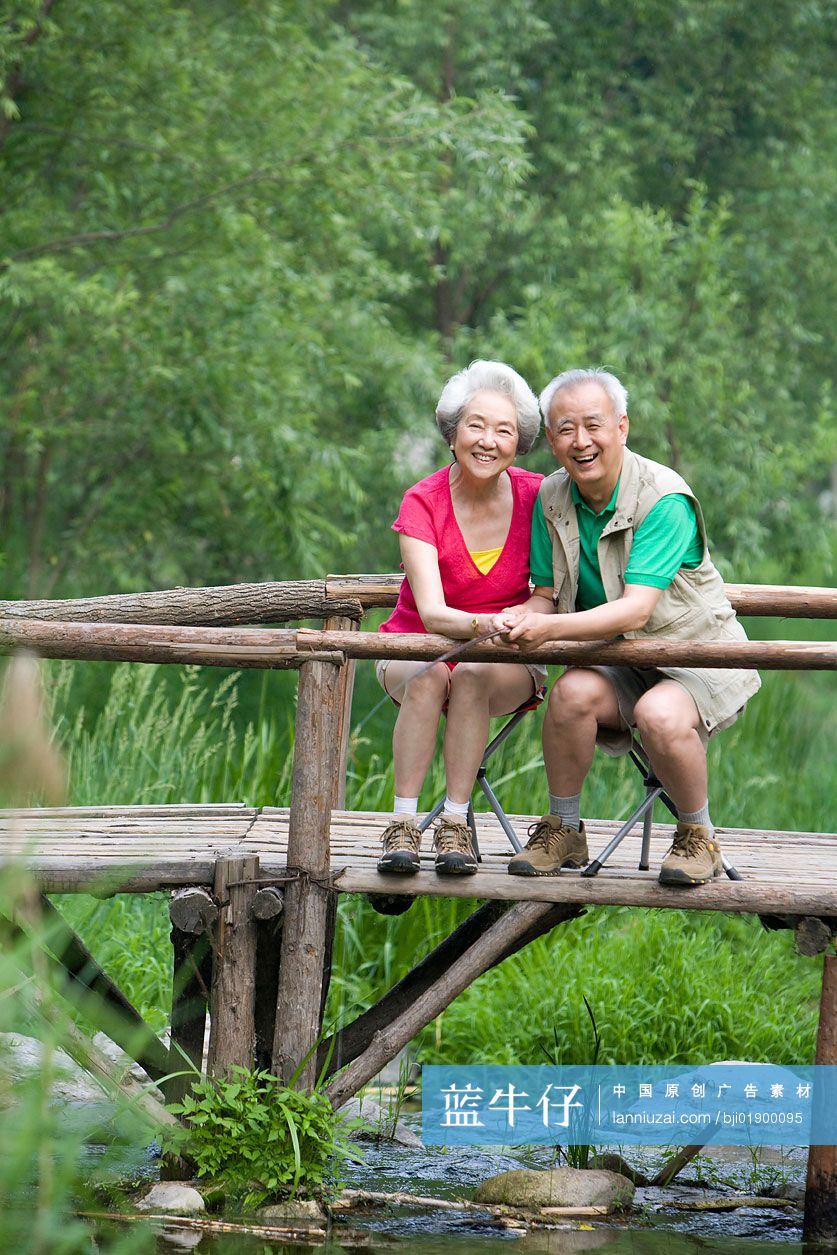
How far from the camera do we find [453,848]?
3.98 m

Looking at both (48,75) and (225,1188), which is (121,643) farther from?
(48,75)

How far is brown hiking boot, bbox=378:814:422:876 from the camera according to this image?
3.94 m

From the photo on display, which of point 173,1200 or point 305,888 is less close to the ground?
point 305,888

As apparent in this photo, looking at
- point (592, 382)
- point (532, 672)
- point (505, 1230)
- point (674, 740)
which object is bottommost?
point (505, 1230)

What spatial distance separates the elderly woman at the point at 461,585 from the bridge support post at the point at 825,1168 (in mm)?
1030

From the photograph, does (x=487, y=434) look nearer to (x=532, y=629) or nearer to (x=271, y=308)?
(x=532, y=629)

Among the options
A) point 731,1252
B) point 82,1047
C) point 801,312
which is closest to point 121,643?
point 82,1047

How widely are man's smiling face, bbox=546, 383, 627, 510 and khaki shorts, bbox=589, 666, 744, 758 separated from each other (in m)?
0.46

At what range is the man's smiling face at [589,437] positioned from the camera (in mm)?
3912

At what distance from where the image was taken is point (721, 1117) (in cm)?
509

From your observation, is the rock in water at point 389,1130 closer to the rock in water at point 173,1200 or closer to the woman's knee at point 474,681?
the rock in water at point 173,1200

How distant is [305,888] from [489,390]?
135 centimetres

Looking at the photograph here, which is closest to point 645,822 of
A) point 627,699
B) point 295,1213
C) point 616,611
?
point 627,699

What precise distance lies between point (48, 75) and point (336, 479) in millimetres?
2885
